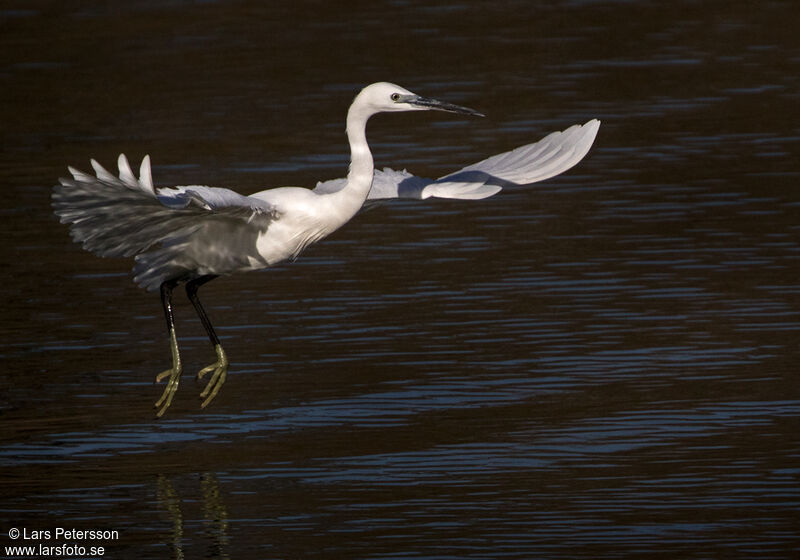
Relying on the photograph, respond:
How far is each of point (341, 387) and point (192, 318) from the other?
232cm

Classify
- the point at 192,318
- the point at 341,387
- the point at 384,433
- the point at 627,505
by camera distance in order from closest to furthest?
1. the point at 627,505
2. the point at 384,433
3. the point at 341,387
4. the point at 192,318

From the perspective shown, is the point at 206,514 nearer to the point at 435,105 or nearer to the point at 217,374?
the point at 217,374

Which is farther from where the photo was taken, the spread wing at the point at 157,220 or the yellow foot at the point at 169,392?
the yellow foot at the point at 169,392

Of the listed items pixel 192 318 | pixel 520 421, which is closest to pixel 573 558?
pixel 520 421

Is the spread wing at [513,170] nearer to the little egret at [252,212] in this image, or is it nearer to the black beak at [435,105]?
the little egret at [252,212]

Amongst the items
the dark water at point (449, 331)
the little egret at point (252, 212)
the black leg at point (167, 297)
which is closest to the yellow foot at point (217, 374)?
the little egret at point (252, 212)

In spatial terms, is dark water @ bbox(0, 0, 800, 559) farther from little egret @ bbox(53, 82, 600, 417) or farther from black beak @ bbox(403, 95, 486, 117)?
black beak @ bbox(403, 95, 486, 117)

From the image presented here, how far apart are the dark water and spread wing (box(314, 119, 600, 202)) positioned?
113 cm

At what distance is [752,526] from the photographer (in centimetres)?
798

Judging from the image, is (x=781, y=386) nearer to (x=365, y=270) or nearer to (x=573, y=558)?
(x=573, y=558)

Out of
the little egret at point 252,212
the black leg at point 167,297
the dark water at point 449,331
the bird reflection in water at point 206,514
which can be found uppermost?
the little egret at point 252,212

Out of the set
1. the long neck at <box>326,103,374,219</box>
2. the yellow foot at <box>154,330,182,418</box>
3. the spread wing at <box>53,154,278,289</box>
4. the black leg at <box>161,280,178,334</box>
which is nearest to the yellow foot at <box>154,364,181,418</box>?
the yellow foot at <box>154,330,182,418</box>

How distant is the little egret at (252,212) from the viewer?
889 centimetres

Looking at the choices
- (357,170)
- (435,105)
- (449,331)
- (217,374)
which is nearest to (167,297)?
(217,374)
